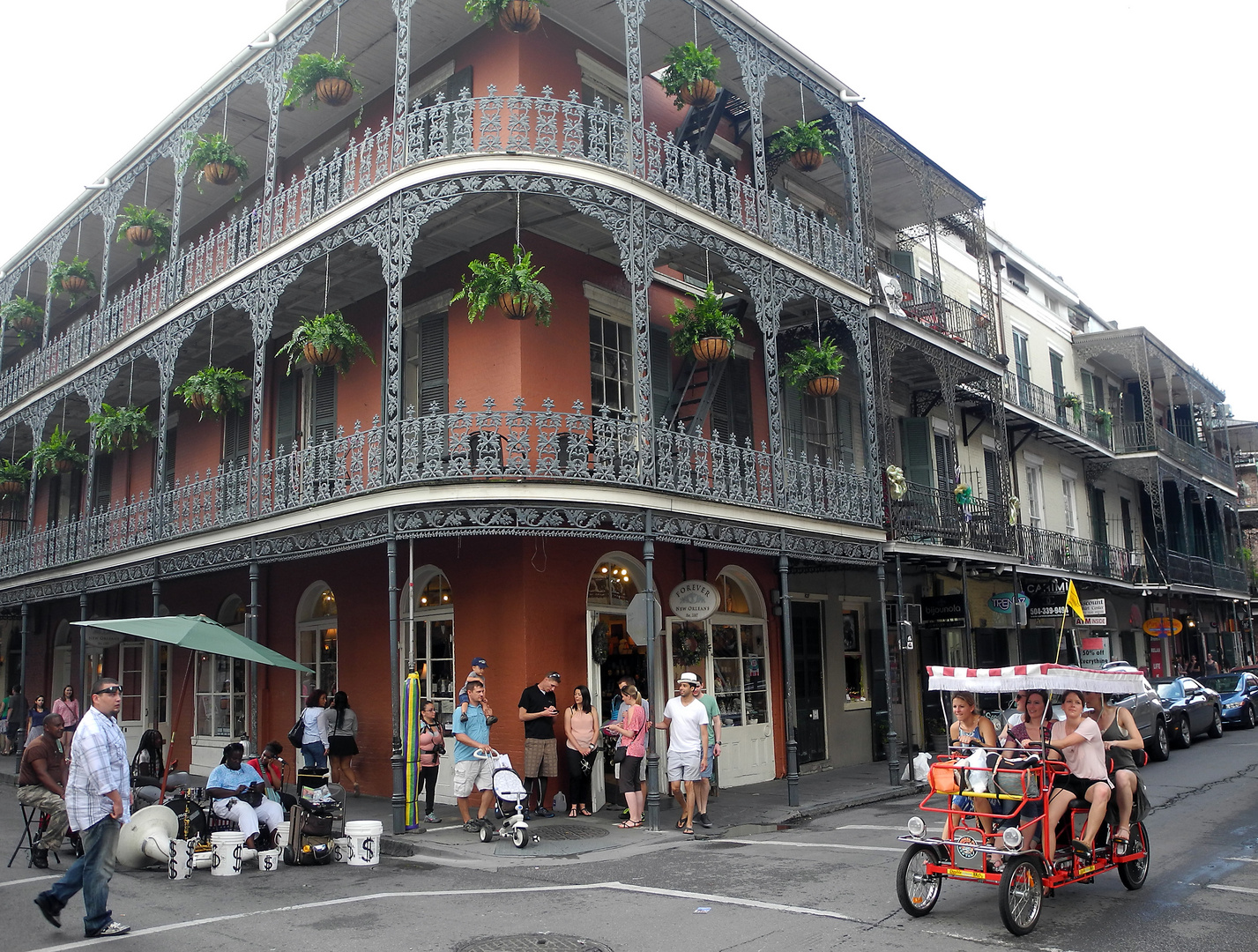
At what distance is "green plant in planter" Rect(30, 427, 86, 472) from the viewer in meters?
19.4

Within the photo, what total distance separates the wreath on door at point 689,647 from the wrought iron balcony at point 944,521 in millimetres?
3706

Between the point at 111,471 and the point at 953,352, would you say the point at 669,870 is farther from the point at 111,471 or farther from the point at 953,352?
the point at 111,471

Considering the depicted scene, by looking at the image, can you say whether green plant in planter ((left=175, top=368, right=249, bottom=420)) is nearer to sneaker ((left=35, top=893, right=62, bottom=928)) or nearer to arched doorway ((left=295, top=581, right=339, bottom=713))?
arched doorway ((left=295, top=581, right=339, bottom=713))

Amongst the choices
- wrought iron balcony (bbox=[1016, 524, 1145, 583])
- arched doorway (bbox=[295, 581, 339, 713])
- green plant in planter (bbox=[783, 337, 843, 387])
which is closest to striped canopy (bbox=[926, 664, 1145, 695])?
green plant in planter (bbox=[783, 337, 843, 387])

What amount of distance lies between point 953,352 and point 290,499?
39.8 ft

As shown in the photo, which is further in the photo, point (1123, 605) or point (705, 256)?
point (1123, 605)

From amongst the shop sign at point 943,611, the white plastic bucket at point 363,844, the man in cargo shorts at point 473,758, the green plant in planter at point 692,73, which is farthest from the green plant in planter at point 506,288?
the shop sign at point 943,611

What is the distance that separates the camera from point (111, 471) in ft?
70.7

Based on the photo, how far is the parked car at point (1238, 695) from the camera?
22.4m

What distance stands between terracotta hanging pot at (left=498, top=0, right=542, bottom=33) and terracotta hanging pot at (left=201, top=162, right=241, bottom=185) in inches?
229

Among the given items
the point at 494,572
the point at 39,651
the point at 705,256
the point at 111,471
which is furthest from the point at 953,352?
the point at 39,651

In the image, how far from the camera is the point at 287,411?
55.3 ft

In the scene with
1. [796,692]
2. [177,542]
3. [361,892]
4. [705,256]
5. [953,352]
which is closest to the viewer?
[361,892]

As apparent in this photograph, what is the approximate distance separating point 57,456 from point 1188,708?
22405 millimetres
